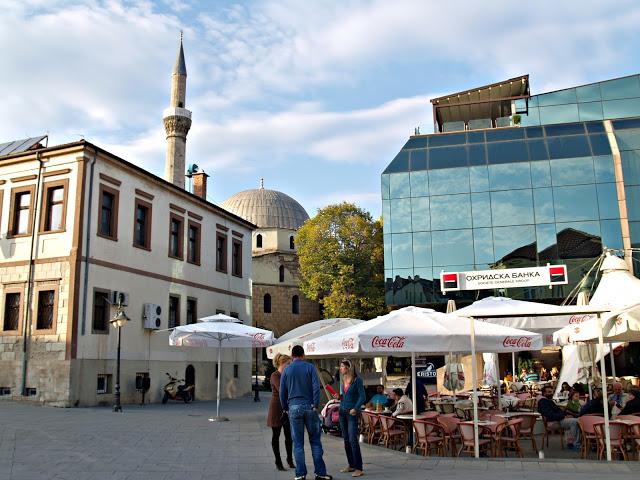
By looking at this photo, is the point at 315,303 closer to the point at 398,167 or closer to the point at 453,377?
the point at 398,167

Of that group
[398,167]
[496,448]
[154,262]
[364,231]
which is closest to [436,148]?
[398,167]

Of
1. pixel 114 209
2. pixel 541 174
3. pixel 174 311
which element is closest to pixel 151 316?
pixel 174 311

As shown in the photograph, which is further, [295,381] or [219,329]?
[219,329]

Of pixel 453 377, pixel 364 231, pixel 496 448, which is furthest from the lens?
pixel 364 231

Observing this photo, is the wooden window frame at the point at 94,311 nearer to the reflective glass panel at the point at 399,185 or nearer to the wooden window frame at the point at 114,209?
the wooden window frame at the point at 114,209

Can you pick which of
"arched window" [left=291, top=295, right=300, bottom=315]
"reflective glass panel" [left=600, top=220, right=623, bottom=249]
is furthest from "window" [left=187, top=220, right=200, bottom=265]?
"arched window" [left=291, top=295, right=300, bottom=315]

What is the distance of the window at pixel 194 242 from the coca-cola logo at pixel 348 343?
1945cm

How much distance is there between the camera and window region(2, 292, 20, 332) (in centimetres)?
2267

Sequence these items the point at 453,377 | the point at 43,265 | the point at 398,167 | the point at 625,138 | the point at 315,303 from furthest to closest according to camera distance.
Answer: the point at 315,303 < the point at 398,167 < the point at 625,138 < the point at 43,265 < the point at 453,377

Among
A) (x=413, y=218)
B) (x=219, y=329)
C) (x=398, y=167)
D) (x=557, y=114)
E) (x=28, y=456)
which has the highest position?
(x=557, y=114)

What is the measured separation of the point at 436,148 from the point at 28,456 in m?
29.3

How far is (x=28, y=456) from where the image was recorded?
10445 millimetres

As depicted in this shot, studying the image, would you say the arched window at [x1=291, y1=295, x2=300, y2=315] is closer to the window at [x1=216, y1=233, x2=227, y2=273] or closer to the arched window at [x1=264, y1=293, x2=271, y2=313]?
the arched window at [x1=264, y1=293, x2=271, y2=313]

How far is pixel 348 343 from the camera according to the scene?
416 inches
